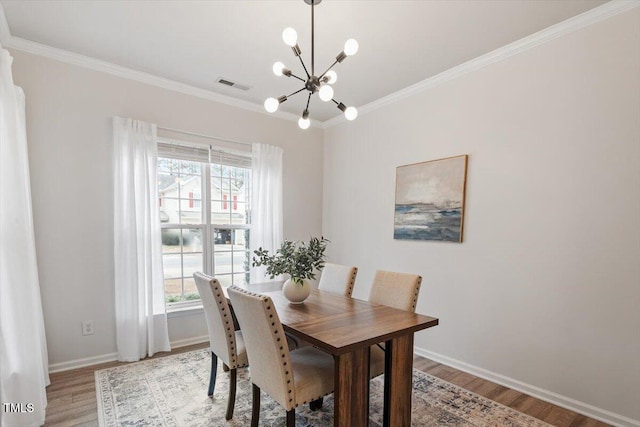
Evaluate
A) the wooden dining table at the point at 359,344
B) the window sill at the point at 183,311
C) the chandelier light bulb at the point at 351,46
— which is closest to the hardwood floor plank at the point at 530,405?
the wooden dining table at the point at 359,344

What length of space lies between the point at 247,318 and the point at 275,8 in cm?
203

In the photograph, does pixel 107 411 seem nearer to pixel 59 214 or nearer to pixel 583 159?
pixel 59 214

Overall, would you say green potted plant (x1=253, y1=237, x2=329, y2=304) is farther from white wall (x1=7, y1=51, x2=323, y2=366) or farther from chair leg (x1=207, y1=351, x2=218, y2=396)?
white wall (x1=7, y1=51, x2=323, y2=366)

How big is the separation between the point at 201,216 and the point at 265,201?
30.1 inches

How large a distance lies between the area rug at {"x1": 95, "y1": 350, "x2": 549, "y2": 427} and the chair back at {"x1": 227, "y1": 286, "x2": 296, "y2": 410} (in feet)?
1.95

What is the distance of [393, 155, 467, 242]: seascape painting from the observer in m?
2.91

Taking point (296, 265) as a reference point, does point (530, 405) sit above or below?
below

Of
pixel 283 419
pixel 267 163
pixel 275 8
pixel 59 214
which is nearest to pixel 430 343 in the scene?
pixel 283 419

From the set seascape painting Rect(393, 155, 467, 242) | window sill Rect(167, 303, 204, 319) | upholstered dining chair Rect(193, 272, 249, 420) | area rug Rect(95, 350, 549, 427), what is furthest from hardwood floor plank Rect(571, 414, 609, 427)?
window sill Rect(167, 303, 204, 319)

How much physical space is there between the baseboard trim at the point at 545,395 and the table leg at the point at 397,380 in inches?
47.3

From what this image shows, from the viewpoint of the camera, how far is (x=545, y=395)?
93.0 inches

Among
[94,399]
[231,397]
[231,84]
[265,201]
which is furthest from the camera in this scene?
[265,201]

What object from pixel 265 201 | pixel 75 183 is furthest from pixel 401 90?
pixel 75 183

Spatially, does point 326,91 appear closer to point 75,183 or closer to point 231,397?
point 231,397
